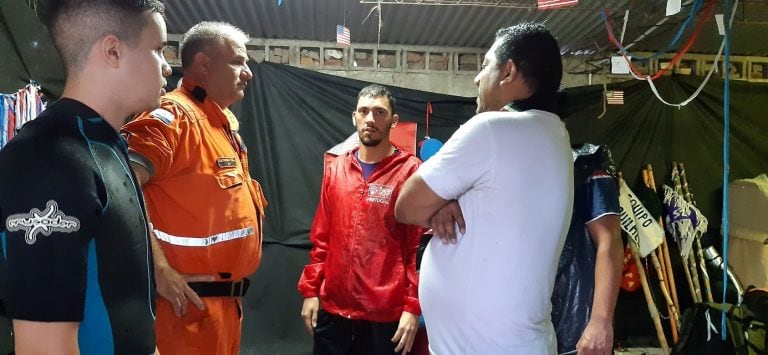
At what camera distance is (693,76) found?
4.36 m

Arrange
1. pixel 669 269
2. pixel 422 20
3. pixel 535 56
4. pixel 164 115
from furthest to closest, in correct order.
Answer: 1. pixel 669 269
2. pixel 422 20
3. pixel 164 115
4. pixel 535 56

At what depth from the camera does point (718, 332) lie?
3.38 metres

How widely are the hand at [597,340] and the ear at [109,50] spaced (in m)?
1.30

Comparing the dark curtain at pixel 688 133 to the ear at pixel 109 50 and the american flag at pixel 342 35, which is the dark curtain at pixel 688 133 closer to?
the american flag at pixel 342 35

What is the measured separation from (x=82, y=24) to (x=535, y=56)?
1.00 meters

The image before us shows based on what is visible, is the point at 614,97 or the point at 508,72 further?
the point at 614,97

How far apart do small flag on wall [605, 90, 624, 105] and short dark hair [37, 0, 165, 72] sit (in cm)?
399

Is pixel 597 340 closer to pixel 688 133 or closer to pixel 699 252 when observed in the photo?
pixel 699 252

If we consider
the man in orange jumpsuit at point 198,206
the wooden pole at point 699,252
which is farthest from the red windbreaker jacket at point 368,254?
the wooden pole at point 699,252

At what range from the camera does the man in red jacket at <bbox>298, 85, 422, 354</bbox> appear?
215cm

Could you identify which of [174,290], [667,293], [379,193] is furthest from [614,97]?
[174,290]

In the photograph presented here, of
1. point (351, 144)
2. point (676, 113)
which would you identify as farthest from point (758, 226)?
Result: point (351, 144)

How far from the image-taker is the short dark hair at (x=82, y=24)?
3.01 feet

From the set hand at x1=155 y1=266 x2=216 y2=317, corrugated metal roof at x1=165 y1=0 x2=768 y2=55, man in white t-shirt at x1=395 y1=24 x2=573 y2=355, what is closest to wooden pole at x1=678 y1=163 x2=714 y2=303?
corrugated metal roof at x1=165 y1=0 x2=768 y2=55
